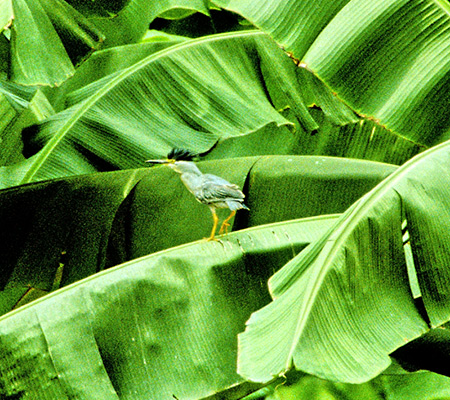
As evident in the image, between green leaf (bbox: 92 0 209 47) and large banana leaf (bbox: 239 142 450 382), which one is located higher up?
green leaf (bbox: 92 0 209 47)

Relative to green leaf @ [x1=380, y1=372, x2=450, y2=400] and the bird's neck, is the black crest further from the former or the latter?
green leaf @ [x1=380, y1=372, x2=450, y2=400]

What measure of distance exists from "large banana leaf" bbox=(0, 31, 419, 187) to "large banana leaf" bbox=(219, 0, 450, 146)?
0.51 meters

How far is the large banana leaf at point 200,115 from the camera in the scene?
244cm

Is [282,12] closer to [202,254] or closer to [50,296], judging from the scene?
[202,254]

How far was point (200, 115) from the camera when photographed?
2.62 meters

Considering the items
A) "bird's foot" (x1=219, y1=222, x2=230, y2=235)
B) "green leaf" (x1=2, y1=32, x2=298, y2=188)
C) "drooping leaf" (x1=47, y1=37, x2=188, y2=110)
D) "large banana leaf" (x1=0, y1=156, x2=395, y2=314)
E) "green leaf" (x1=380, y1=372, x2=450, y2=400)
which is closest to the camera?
"bird's foot" (x1=219, y1=222, x2=230, y2=235)

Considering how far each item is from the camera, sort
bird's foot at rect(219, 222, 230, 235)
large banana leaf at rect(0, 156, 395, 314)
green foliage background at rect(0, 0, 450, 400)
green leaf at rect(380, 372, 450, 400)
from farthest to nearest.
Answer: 1. green leaf at rect(380, 372, 450, 400)
2. large banana leaf at rect(0, 156, 395, 314)
3. bird's foot at rect(219, 222, 230, 235)
4. green foliage background at rect(0, 0, 450, 400)

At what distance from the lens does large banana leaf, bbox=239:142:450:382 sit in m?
1.37

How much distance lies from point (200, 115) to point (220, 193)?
2.55ft

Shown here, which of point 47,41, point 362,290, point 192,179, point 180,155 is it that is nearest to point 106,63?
point 47,41

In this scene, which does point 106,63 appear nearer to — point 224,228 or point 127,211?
point 127,211

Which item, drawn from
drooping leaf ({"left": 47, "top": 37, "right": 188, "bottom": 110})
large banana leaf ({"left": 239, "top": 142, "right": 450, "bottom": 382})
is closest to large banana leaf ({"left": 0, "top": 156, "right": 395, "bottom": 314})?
large banana leaf ({"left": 239, "top": 142, "right": 450, "bottom": 382})

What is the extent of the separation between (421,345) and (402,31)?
1.14 metres

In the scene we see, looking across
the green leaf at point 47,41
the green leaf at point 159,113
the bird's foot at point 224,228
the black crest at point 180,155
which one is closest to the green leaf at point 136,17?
the green leaf at point 159,113
